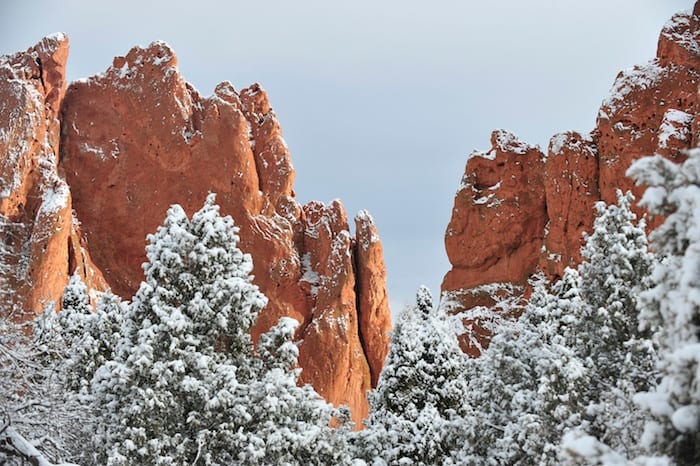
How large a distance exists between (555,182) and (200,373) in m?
30.2

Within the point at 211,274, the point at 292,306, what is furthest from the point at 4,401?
the point at 292,306

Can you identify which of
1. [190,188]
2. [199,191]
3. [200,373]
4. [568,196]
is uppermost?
[190,188]

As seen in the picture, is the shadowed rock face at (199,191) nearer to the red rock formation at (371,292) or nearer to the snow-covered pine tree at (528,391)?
the red rock formation at (371,292)

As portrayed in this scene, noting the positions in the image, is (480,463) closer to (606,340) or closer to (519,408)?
(519,408)

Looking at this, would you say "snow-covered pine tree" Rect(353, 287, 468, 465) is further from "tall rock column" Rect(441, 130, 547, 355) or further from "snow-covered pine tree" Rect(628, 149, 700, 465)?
"tall rock column" Rect(441, 130, 547, 355)

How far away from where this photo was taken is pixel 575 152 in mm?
39312

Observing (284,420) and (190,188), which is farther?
(190,188)

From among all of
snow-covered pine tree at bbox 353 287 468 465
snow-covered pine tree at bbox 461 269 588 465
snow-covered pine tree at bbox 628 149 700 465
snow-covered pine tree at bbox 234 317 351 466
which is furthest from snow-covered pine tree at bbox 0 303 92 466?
snow-covered pine tree at bbox 628 149 700 465

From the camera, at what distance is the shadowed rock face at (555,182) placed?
3641 cm

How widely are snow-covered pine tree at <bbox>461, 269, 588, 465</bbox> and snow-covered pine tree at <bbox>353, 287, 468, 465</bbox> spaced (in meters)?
0.65

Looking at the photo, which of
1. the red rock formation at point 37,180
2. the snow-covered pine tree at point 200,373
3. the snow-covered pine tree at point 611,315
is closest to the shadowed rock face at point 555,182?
the snow-covered pine tree at point 611,315

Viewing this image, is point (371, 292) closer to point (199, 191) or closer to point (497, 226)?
point (497, 226)

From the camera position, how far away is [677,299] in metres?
6.15

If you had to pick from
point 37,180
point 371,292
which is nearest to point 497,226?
point 371,292
